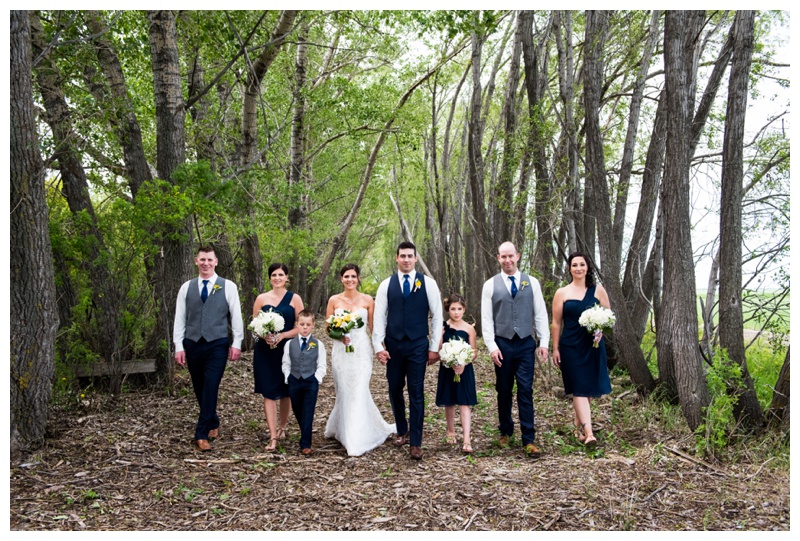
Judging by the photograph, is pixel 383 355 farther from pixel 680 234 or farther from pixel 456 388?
pixel 680 234

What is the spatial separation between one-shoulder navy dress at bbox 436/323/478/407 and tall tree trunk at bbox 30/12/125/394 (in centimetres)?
407

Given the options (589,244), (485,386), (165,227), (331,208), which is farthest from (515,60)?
(331,208)

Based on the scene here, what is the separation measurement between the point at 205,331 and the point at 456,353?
2.44 metres

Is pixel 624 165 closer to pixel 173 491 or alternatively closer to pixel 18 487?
pixel 173 491

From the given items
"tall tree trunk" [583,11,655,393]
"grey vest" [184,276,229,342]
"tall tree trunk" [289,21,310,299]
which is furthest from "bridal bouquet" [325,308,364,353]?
"tall tree trunk" [289,21,310,299]

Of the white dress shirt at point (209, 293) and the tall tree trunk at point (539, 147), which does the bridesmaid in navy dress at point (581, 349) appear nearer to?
the white dress shirt at point (209, 293)

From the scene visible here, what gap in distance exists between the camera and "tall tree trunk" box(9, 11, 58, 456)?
18.8 ft

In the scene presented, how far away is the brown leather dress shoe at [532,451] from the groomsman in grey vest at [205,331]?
2.92 metres

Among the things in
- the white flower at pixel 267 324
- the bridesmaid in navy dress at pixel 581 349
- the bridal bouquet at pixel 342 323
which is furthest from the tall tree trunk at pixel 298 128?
the bridesmaid in navy dress at pixel 581 349

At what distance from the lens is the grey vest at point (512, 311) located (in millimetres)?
6180

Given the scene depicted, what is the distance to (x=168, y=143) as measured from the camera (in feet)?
28.0

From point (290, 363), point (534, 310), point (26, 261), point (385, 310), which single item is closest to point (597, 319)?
point (534, 310)

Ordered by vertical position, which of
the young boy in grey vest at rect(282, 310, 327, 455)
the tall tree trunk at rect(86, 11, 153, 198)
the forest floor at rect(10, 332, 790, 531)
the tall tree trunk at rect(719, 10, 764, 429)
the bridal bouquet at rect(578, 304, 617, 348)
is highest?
the tall tree trunk at rect(86, 11, 153, 198)

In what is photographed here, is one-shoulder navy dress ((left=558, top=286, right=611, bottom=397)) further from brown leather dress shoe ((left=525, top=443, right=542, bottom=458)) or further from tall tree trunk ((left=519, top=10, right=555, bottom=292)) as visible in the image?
tall tree trunk ((left=519, top=10, right=555, bottom=292))
